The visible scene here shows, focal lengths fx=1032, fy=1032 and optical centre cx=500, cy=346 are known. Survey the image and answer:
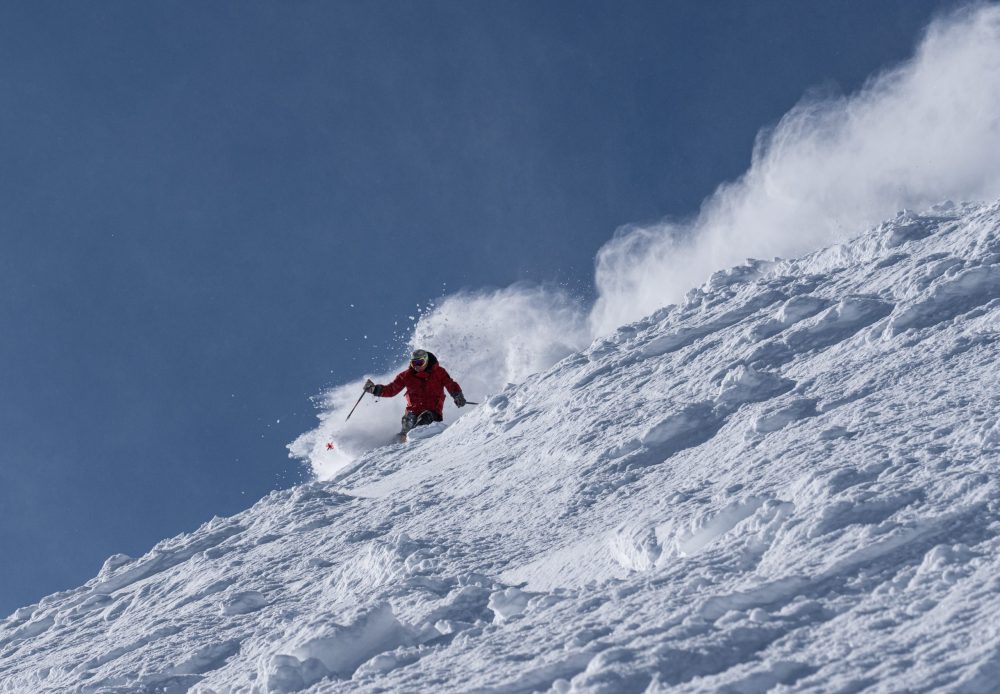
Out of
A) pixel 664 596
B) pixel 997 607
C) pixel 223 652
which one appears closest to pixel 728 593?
pixel 664 596

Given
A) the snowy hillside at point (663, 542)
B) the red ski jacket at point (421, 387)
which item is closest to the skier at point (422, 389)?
the red ski jacket at point (421, 387)

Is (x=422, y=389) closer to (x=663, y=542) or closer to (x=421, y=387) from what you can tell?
(x=421, y=387)

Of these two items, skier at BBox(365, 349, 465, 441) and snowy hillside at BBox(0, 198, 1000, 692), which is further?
skier at BBox(365, 349, 465, 441)

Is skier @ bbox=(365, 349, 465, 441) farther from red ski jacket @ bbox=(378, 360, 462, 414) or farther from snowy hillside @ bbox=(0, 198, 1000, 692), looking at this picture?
snowy hillside @ bbox=(0, 198, 1000, 692)

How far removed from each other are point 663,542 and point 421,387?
10.6 metres

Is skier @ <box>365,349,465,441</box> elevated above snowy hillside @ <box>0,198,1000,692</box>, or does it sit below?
Result: above

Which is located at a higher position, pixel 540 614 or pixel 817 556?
pixel 540 614

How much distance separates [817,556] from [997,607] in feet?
3.18

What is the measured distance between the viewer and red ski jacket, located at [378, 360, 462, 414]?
16062 mm

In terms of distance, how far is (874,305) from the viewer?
9.77 meters

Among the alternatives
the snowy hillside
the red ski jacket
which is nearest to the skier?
the red ski jacket

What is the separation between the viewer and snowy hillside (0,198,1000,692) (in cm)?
420

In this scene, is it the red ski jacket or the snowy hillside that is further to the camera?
the red ski jacket

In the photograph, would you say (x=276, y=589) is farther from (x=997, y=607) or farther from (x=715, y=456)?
(x=997, y=607)
